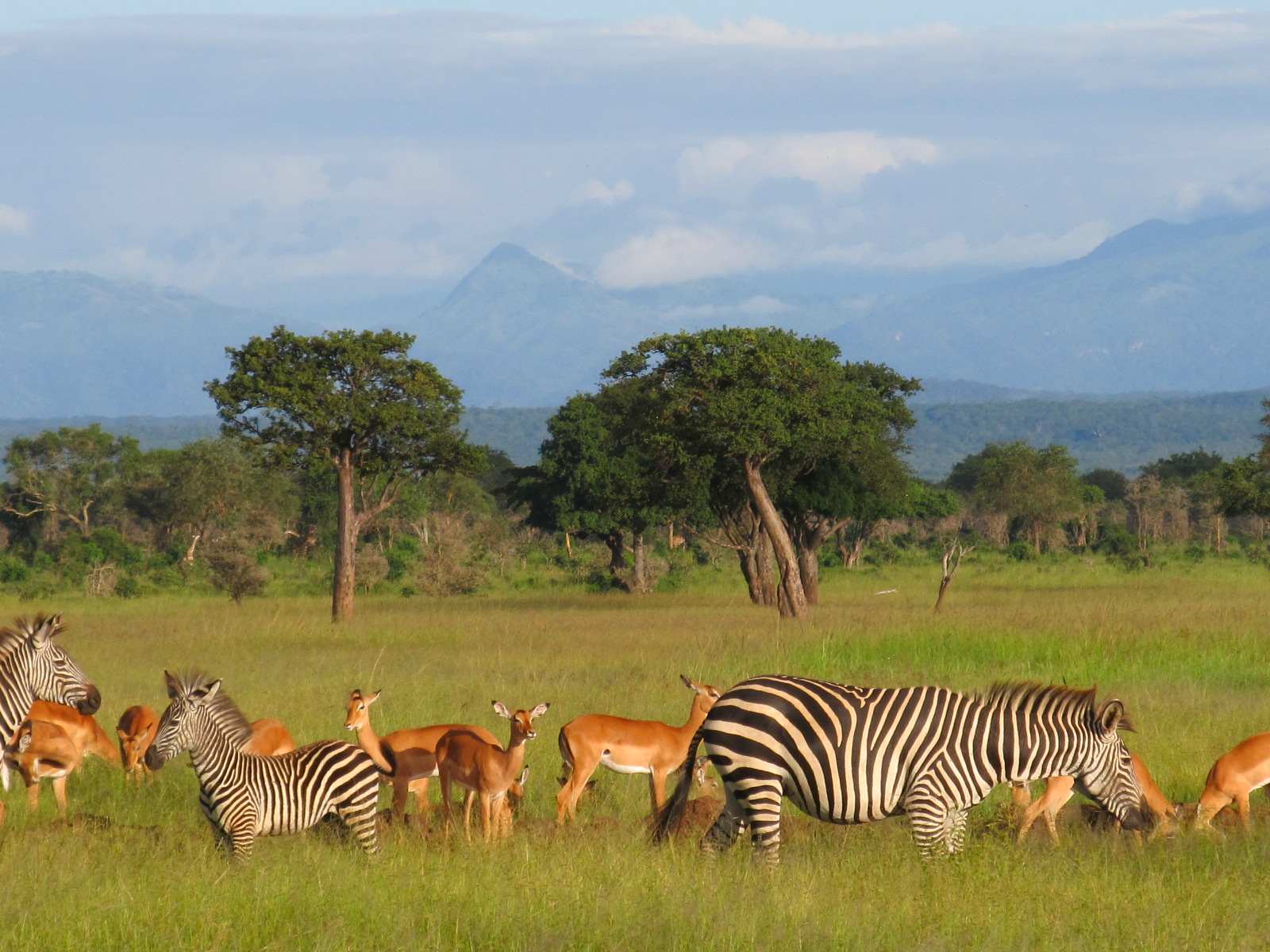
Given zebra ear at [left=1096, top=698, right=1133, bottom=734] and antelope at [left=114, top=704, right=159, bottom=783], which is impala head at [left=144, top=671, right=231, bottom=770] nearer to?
antelope at [left=114, top=704, right=159, bottom=783]

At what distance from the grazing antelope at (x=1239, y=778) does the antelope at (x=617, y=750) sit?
358 centimetres

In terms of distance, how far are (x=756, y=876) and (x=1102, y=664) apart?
1363 cm

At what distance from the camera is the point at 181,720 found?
10.0 m

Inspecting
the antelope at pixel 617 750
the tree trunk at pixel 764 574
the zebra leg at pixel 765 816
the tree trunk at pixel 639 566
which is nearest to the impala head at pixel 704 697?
the antelope at pixel 617 750

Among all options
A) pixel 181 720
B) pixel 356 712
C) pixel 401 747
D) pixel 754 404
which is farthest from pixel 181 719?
pixel 754 404

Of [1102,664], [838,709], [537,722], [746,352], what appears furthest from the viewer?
[746,352]

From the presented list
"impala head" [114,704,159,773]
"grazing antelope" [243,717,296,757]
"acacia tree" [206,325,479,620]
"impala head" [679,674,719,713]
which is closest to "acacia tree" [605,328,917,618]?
"acacia tree" [206,325,479,620]

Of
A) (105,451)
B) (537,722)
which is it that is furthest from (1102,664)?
(105,451)

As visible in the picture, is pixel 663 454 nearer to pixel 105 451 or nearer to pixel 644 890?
pixel 644 890

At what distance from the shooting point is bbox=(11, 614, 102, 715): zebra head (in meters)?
13.1

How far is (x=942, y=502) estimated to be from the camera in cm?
5750

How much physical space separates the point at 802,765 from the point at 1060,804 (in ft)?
7.98

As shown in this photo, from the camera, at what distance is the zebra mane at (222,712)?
10.3 meters

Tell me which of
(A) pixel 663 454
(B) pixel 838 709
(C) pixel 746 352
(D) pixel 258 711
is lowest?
(D) pixel 258 711
